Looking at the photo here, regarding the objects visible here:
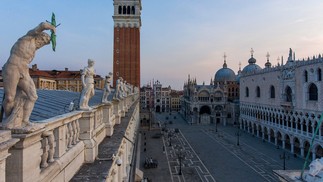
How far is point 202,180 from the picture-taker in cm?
Answer: 2772

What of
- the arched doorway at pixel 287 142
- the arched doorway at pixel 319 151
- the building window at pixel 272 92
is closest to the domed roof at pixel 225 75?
the building window at pixel 272 92

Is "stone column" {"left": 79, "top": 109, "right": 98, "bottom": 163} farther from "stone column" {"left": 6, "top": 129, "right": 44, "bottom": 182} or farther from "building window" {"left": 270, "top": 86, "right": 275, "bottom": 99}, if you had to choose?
"building window" {"left": 270, "top": 86, "right": 275, "bottom": 99}

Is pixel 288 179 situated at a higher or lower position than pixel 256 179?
higher

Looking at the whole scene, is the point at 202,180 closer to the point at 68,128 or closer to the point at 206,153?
the point at 206,153

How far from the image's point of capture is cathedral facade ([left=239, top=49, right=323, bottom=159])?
3594 centimetres

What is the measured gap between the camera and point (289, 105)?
42.1 meters

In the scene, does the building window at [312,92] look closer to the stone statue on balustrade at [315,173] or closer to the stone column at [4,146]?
the stone statue on balustrade at [315,173]

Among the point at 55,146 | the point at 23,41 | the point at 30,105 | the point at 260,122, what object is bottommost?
the point at 260,122

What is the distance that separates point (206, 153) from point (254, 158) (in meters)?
6.68

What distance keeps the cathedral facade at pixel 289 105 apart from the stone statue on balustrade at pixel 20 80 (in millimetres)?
30011

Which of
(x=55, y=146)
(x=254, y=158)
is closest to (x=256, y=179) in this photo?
(x=254, y=158)

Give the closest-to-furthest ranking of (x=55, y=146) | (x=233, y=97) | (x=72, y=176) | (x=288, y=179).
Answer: (x=55, y=146) → (x=72, y=176) → (x=288, y=179) → (x=233, y=97)

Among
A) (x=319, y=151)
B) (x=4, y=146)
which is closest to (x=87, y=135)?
(x=4, y=146)

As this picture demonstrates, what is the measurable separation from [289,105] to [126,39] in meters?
40.8
